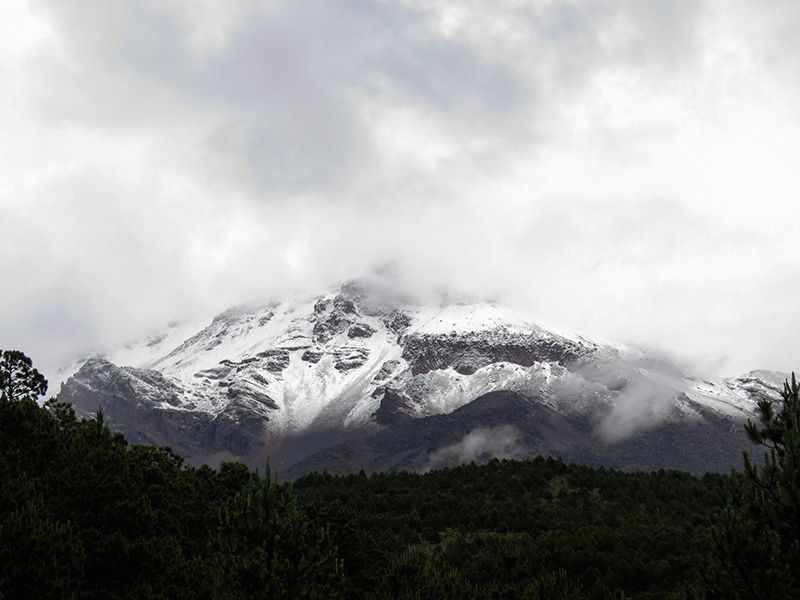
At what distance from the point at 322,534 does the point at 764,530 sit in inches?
676

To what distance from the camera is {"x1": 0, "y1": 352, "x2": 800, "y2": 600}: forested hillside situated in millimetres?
24719

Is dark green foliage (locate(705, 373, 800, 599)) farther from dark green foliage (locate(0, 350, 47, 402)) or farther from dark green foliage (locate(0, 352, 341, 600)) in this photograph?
dark green foliage (locate(0, 350, 47, 402))

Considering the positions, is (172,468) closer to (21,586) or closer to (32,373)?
(32,373)

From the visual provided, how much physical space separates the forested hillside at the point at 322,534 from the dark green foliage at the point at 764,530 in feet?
0.17

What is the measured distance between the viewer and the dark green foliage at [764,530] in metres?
22.5

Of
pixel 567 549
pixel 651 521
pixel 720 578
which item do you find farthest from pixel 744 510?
pixel 651 521

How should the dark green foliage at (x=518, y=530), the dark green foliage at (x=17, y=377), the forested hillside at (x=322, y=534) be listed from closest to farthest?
the forested hillside at (x=322, y=534), the dark green foliage at (x=518, y=530), the dark green foliage at (x=17, y=377)

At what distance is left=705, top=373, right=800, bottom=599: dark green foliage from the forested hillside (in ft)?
0.17

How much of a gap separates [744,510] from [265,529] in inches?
727

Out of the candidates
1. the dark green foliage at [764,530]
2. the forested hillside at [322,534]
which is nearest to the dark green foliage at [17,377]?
the forested hillside at [322,534]

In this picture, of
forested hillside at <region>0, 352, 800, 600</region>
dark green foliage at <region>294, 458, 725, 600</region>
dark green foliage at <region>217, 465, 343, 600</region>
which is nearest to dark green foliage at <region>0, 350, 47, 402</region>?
forested hillside at <region>0, 352, 800, 600</region>

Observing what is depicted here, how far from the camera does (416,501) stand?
308 feet

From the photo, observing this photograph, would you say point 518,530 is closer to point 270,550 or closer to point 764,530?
point 270,550

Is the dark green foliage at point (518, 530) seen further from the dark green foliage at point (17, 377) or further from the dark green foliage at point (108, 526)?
the dark green foliage at point (17, 377)
